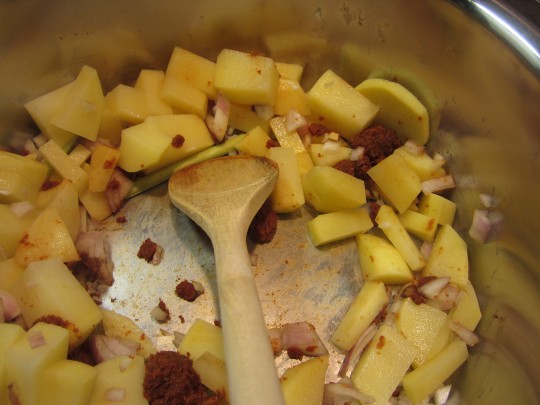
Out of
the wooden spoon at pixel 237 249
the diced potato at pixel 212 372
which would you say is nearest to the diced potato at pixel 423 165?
the wooden spoon at pixel 237 249

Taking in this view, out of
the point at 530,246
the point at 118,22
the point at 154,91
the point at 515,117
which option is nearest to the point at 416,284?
the point at 530,246

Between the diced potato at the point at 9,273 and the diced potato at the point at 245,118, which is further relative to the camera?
the diced potato at the point at 245,118

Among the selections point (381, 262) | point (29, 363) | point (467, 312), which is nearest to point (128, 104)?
point (29, 363)

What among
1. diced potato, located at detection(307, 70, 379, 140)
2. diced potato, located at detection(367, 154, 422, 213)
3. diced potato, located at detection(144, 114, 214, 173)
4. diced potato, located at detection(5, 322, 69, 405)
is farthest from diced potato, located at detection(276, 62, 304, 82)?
diced potato, located at detection(5, 322, 69, 405)

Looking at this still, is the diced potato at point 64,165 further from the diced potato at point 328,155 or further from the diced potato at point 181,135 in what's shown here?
the diced potato at point 328,155

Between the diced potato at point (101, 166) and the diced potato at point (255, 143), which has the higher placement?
the diced potato at point (255, 143)

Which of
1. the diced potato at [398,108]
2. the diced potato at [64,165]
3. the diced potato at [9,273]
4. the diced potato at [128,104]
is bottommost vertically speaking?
the diced potato at [9,273]

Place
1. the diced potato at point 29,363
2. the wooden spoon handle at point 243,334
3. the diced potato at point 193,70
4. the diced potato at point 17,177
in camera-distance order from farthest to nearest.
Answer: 1. the diced potato at point 193,70
2. the diced potato at point 17,177
3. the diced potato at point 29,363
4. the wooden spoon handle at point 243,334
